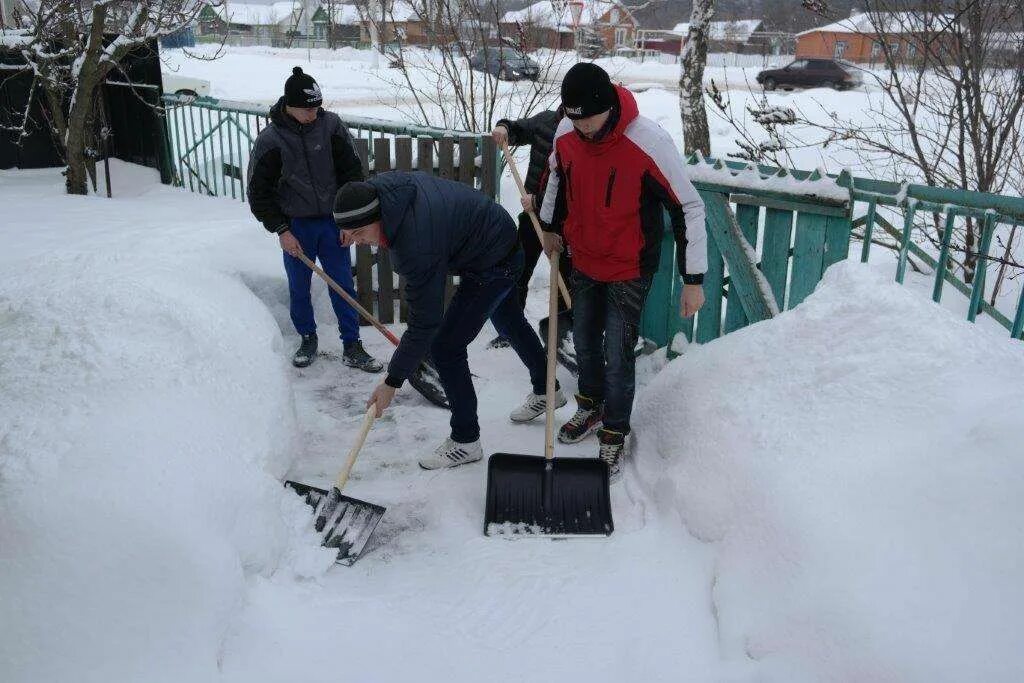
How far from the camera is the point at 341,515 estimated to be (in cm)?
298

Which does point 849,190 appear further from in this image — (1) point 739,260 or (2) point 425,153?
(2) point 425,153

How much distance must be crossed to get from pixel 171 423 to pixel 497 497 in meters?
1.27

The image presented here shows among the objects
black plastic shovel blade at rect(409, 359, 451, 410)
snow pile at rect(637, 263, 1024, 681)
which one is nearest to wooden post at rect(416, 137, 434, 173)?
black plastic shovel blade at rect(409, 359, 451, 410)

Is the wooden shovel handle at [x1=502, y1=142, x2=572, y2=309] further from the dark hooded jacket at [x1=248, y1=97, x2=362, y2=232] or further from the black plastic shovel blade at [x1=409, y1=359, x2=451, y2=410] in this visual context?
the dark hooded jacket at [x1=248, y1=97, x2=362, y2=232]

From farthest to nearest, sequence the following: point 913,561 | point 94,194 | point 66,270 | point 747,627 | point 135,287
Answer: point 94,194, point 66,270, point 135,287, point 747,627, point 913,561

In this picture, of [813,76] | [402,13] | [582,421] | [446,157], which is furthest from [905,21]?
[813,76]

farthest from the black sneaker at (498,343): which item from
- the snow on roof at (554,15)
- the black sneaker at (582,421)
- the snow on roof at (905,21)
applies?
the snow on roof at (554,15)

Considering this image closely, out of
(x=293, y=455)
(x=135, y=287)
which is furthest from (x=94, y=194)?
(x=293, y=455)

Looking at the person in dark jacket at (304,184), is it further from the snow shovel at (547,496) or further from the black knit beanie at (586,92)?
the black knit beanie at (586,92)

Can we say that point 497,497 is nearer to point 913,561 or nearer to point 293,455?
point 293,455

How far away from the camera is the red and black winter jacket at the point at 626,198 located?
3074 millimetres

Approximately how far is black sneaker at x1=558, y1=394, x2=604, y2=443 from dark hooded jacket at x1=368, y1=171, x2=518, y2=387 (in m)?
0.97

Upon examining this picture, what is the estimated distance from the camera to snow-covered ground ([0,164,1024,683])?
2.14 m

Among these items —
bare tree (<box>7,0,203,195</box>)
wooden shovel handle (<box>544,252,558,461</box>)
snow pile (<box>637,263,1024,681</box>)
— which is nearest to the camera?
snow pile (<box>637,263,1024,681</box>)
